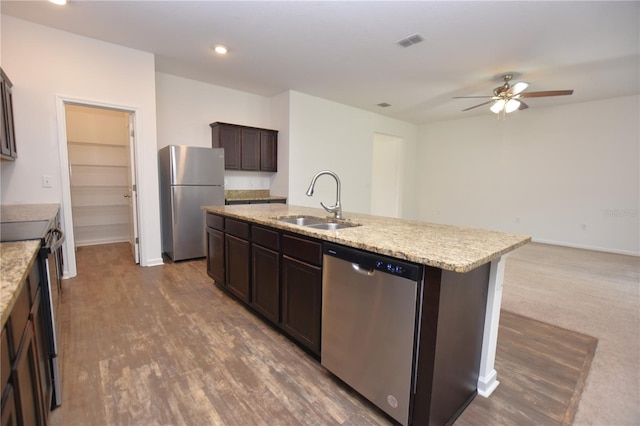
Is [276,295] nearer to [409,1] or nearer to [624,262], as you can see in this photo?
[409,1]

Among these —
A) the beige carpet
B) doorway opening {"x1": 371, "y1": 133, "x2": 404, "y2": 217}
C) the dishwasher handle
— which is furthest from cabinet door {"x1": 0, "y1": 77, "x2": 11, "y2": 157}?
doorway opening {"x1": 371, "y1": 133, "x2": 404, "y2": 217}

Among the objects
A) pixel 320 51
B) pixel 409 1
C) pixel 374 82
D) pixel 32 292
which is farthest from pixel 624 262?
pixel 32 292

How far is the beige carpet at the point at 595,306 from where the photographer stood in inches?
66.1

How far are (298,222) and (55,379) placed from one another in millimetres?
1784

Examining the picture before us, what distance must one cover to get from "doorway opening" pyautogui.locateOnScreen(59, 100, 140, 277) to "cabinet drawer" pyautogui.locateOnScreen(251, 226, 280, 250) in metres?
3.20

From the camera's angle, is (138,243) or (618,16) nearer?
(618,16)

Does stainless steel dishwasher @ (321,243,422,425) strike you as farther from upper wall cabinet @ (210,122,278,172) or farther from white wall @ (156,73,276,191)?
white wall @ (156,73,276,191)

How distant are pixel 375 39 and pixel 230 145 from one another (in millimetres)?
2697

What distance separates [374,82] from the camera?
14.8ft

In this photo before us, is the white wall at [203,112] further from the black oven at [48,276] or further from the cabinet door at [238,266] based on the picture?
the black oven at [48,276]

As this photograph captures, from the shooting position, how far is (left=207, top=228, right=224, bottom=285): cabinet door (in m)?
2.94

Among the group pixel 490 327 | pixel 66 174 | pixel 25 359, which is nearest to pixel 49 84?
pixel 66 174

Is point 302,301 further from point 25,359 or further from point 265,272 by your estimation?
point 25,359

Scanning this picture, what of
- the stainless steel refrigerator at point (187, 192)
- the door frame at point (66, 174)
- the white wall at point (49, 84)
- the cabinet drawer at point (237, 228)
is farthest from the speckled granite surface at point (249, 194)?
the cabinet drawer at point (237, 228)
